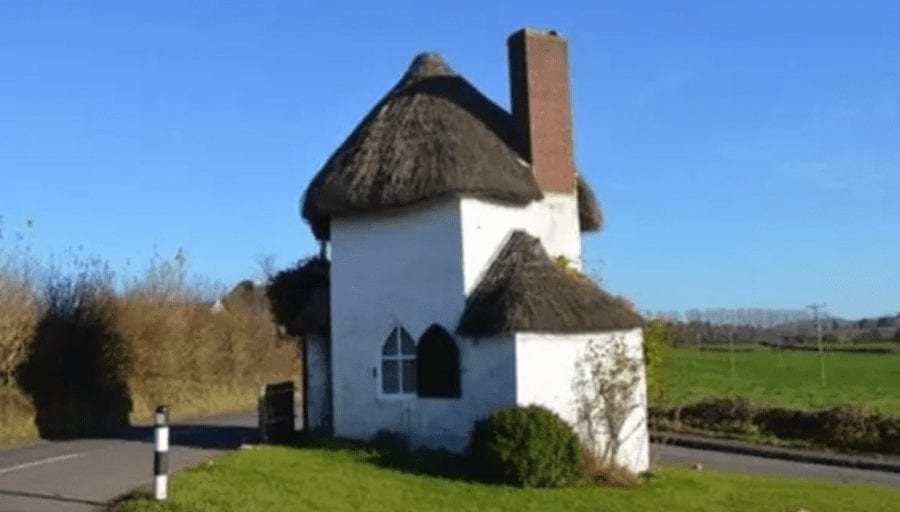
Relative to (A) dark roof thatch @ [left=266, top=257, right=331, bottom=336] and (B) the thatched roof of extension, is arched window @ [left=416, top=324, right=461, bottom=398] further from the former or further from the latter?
(A) dark roof thatch @ [left=266, top=257, right=331, bottom=336]

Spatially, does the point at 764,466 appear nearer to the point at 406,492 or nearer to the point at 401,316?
the point at 401,316

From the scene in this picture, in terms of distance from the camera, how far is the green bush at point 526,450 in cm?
1560

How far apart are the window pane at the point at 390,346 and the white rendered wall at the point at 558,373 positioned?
321 cm

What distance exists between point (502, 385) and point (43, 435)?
12885 millimetres

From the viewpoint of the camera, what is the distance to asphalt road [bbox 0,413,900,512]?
13.0 meters

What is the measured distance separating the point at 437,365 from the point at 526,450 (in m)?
3.25

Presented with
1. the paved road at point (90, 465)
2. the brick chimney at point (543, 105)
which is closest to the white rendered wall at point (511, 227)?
the brick chimney at point (543, 105)

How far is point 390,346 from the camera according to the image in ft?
63.2

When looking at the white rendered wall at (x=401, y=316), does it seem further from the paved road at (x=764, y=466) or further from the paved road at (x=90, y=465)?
the paved road at (x=764, y=466)

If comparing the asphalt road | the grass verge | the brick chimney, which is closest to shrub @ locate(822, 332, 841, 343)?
the asphalt road

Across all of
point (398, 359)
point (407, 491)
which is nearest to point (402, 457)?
point (398, 359)

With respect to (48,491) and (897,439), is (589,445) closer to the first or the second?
(48,491)

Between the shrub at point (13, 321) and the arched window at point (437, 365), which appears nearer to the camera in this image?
the arched window at point (437, 365)

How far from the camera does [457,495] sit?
1448 cm
